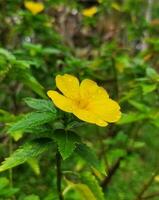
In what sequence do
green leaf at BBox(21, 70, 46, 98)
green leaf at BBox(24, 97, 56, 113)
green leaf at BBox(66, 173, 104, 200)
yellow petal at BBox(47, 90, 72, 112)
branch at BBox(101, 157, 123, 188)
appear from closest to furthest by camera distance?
yellow petal at BBox(47, 90, 72, 112) < green leaf at BBox(24, 97, 56, 113) < green leaf at BBox(66, 173, 104, 200) < green leaf at BBox(21, 70, 46, 98) < branch at BBox(101, 157, 123, 188)

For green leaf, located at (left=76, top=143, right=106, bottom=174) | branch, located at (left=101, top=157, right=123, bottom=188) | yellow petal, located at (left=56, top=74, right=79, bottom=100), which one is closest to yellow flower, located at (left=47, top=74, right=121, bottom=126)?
yellow petal, located at (left=56, top=74, right=79, bottom=100)

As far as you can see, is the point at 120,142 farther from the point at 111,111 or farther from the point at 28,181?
the point at 111,111

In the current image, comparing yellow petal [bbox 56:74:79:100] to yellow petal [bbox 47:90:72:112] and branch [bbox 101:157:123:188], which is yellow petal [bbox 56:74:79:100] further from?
branch [bbox 101:157:123:188]

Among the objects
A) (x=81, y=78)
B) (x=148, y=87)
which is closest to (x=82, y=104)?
(x=148, y=87)

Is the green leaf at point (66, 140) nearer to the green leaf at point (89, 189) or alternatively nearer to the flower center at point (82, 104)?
the flower center at point (82, 104)

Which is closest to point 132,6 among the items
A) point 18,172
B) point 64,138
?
point 18,172

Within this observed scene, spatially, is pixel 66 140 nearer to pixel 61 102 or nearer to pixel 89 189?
pixel 61 102

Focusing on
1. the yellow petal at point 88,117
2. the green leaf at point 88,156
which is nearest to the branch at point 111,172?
the green leaf at point 88,156
